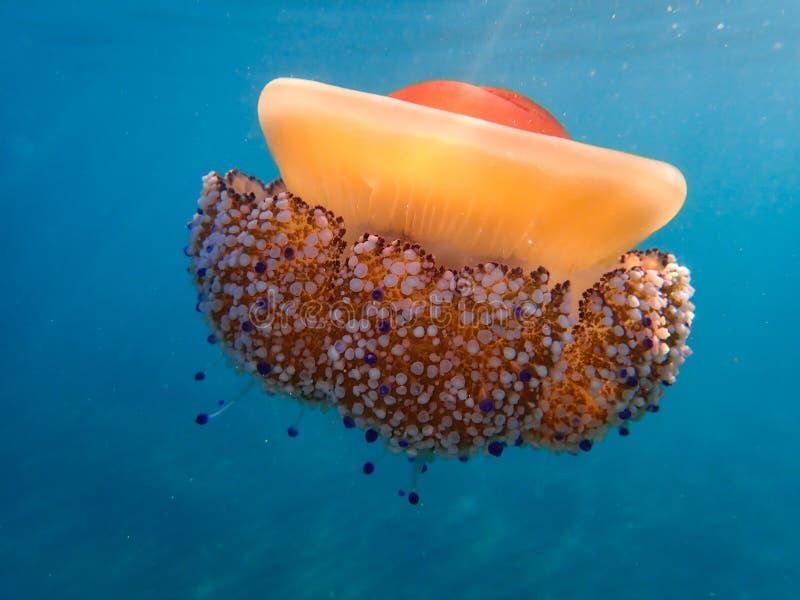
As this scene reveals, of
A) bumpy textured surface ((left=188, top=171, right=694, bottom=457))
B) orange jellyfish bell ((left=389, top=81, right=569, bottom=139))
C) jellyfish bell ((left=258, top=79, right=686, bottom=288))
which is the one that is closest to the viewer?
jellyfish bell ((left=258, top=79, right=686, bottom=288))

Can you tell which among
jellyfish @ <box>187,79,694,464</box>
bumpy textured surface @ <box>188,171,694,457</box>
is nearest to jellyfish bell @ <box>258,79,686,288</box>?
jellyfish @ <box>187,79,694,464</box>

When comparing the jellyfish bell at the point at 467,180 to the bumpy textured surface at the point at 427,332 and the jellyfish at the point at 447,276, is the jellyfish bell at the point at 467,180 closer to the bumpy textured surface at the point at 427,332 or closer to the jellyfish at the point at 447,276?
the jellyfish at the point at 447,276

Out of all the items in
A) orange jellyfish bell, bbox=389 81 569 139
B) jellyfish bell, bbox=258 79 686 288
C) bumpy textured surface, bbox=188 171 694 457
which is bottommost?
bumpy textured surface, bbox=188 171 694 457

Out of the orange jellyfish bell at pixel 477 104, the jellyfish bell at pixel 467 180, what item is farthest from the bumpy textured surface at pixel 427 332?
the orange jellyfish bell at pixel 477 104

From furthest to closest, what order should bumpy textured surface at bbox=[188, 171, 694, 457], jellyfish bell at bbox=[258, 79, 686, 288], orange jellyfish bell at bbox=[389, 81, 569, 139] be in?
orange jellyfish bell at bbox=[389, 81, 569, 139] < bumpy textured surface at bbox=[188, 171, 694, 457] < jellyfish bell at bbox=[258, 79, 686, 288]

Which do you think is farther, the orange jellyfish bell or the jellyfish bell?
the orange jellyfish bell

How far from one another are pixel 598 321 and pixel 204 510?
1053cm

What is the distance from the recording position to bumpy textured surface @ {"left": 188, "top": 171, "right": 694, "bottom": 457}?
238cm

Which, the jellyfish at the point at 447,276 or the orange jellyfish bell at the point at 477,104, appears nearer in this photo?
the jellyfish at the point at 447,276

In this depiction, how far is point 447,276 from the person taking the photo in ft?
7.87

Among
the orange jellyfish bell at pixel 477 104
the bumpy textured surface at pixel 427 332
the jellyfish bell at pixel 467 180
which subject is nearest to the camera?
the jellyfish bell at pixel 467 180

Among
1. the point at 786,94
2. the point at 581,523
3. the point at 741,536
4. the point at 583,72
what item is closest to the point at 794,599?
the point at 741,536

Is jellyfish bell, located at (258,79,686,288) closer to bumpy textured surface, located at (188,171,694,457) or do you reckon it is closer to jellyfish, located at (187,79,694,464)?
jellyfish, located at (187,79,694,464)

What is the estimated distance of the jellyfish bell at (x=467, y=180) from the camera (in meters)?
2.24
